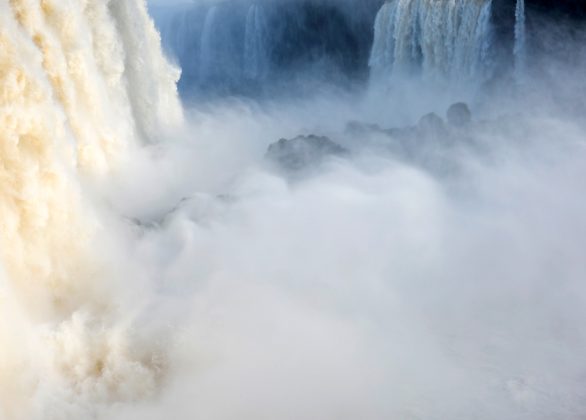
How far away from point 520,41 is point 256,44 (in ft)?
49.7

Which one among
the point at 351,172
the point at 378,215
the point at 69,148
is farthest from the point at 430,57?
the point at 69,148

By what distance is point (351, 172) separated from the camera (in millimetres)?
11359

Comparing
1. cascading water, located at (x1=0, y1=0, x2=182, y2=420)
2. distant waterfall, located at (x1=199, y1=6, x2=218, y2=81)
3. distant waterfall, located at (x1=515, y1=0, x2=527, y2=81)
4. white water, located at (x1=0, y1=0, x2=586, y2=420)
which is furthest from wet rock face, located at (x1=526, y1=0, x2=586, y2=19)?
distant waterfall, located at (x1=199, y1=6, x2=218, y2=81)

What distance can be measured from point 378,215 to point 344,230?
81 centimetres

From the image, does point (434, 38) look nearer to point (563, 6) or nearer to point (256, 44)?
point (563, 6)

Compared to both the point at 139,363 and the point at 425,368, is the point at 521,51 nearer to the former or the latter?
the point at 425,368

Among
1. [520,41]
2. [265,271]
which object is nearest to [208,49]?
[520,41]

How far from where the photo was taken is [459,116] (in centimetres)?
1271

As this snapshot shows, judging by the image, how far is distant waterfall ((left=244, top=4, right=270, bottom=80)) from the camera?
26.7 meters

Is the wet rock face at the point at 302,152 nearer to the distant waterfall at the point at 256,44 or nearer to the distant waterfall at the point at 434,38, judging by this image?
the distant waterfall at the point at 434,38

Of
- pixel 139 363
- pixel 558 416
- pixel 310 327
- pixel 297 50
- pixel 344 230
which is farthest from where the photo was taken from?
pixel 297 50

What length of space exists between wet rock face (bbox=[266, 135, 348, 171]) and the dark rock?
97.1 inches

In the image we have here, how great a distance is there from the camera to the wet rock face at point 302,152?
1187 centimetres

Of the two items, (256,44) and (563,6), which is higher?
(563,6)
